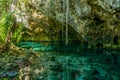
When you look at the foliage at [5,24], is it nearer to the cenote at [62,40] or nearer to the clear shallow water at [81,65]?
the cenote at [62,40]

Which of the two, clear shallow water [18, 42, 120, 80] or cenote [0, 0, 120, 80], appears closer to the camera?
clear shallow water [18, 42, 120, 80]

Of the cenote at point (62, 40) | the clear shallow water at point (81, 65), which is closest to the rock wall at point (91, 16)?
the cenote at point (62, 40)

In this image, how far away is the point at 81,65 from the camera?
11617 mm

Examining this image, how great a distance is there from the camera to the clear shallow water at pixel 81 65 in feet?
31.6

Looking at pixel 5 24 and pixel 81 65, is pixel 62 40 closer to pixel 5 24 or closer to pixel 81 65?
pixel 5 24

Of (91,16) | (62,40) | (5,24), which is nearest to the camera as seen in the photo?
(5,24)

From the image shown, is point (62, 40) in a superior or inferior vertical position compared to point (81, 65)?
superior

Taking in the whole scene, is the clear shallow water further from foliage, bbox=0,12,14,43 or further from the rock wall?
foliage, bbox=0,12,14,43

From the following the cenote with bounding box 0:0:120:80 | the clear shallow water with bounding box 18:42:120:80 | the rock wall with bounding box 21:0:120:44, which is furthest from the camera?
the rock wall with bounding box 21:0:120:44

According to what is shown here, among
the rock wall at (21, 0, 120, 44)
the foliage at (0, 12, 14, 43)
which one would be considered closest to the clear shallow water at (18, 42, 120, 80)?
the rock wall at (21, 0, 120, 44)

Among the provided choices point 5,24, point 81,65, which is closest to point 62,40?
point 5,24

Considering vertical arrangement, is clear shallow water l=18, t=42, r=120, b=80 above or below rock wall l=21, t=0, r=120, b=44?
below

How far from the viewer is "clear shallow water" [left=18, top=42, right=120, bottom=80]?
9617 millimetres

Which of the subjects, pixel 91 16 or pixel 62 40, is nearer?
pixel 91 16
